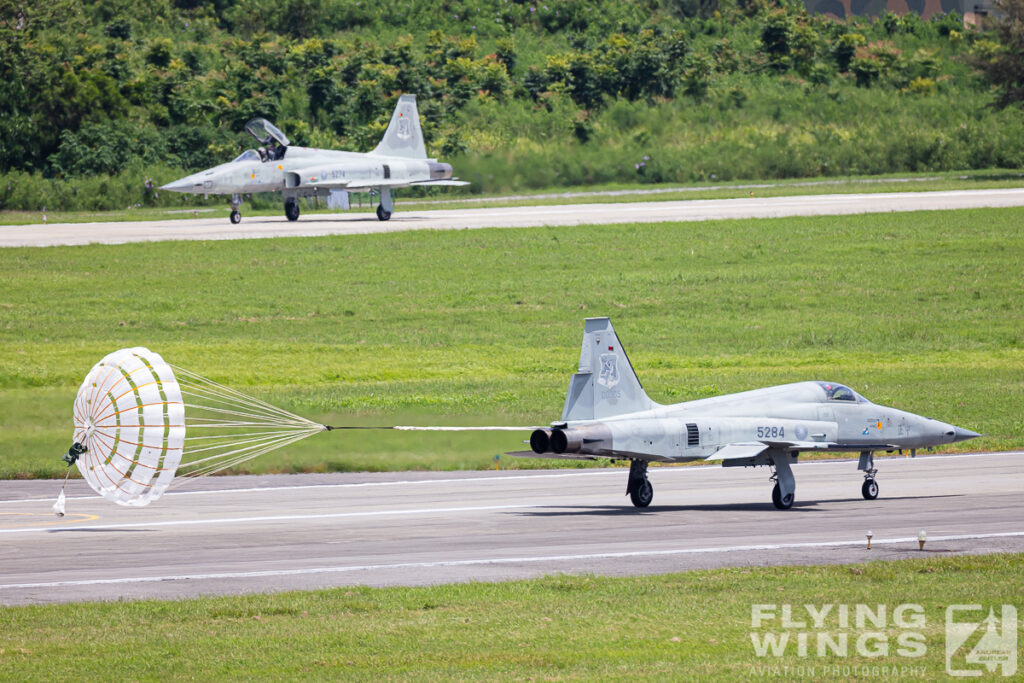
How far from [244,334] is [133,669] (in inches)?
1176

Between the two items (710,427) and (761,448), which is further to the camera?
(710,427)

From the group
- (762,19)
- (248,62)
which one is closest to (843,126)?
(762,19)

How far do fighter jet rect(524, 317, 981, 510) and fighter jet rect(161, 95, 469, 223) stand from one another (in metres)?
39.0

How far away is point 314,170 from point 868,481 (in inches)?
1580

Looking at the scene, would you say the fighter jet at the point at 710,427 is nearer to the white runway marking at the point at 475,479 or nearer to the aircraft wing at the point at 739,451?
the aircraft wing at the point at 739,451

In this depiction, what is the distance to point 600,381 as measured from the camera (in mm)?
20641

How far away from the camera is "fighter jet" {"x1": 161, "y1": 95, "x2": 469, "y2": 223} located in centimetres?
5759

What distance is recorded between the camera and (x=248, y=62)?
82562 millimetres

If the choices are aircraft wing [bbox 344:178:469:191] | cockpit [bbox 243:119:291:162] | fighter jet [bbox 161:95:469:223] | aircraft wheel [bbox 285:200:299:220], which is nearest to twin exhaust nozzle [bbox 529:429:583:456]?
fighter jet [bbox 161:95:469:223]

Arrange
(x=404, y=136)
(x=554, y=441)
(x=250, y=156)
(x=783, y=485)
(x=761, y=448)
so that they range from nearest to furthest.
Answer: (x=554, y=441), (x=761, y=448), (x=783, y=485), (x=250, y=156), (x=404, y=136)

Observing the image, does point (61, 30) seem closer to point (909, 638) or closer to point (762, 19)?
point (762, 19)

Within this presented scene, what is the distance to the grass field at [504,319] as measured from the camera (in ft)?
102

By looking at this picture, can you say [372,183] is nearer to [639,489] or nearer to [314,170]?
[314,170]

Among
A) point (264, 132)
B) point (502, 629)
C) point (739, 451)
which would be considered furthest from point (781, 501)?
point (264, 132)
